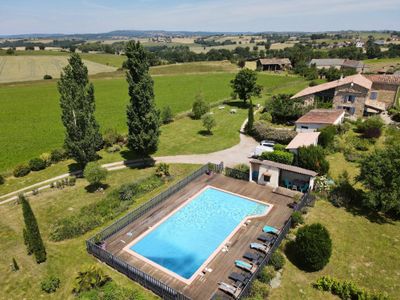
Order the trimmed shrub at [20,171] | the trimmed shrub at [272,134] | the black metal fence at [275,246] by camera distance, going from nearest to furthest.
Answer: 1. the black metal fence at [275,246]
2. the trimmed shrub at [20,171]
3. the trimmed shrub at [272,134]

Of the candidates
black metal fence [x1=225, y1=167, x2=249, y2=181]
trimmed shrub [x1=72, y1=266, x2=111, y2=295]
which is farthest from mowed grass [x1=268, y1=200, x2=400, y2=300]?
trimmed shrub [x1=72, y1=266, x2=111, y2=295]

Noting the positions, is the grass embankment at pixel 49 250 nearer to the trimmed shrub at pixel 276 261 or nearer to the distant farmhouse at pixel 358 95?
the trimmed shrub at pixel 276 261

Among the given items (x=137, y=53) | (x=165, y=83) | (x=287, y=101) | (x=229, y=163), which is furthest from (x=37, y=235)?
(x=165, y=83)

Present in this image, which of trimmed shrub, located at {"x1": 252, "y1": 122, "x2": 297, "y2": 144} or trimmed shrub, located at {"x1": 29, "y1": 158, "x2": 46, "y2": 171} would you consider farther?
trimmed shrub, located at {"x1": 252, "y1": 122, "x2": 297, "y2": 144}

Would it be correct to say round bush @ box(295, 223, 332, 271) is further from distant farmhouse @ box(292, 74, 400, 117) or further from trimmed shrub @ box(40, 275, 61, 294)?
distant farmhouse @ box(292, 74, 400, 117)

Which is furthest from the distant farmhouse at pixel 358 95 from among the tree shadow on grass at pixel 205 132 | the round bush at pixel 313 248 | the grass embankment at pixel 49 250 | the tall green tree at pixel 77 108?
the tall green tree at pixel 77 108

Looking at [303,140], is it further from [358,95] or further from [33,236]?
[33,236]
